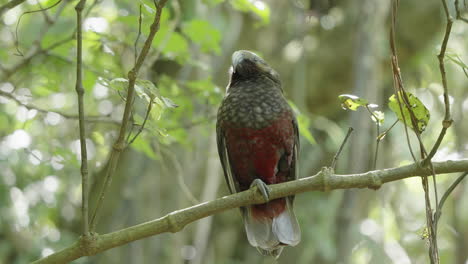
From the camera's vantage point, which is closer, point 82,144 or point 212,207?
point 82,144

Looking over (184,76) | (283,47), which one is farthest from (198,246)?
(283,47)

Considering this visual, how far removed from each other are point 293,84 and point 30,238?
8.20 feet

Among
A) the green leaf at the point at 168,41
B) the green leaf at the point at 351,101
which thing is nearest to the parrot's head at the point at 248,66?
the green leaf at the point at 168,41

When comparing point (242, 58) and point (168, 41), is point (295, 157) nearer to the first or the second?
point (242, 58)

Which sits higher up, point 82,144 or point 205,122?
point 205,122

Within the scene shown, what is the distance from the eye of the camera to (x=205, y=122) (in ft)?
10.4

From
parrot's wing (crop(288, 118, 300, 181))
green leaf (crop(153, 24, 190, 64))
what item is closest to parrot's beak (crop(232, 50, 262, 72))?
green leaf (crop(153, 24, 190, 64))

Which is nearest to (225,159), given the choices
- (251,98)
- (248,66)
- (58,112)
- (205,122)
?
(205,122)

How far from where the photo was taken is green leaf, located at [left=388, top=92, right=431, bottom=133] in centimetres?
203

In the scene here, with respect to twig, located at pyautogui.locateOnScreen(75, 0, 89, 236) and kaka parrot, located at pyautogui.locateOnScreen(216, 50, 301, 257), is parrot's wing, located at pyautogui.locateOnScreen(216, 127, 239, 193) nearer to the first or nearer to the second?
kaka parrot, located at pyautogui.locateOnScreen(216, 50, 301, 257)

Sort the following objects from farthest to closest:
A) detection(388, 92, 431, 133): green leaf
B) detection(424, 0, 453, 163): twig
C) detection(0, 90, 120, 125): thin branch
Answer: detection(0, 90, 120, 125): thin branch
detection(388, 92, 431, 133): green leaf
detection(424, 0, 453, 163): twig

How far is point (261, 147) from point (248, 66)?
1.60 feet

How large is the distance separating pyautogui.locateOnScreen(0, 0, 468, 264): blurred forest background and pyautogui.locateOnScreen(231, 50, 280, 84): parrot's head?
0.41 feet

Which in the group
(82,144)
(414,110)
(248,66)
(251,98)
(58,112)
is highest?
(248,66)
